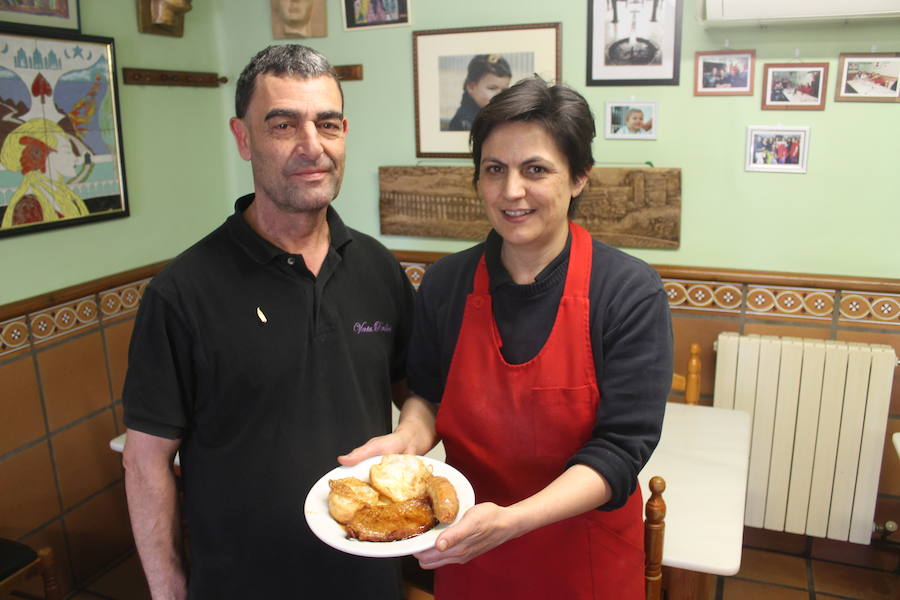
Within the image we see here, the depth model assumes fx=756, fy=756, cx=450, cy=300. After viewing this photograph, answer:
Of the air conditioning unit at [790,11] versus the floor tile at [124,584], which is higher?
the air conditioning unit at [790,11]

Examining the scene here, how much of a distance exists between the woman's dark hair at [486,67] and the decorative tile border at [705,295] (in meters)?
1.03

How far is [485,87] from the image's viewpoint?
9.79 ft

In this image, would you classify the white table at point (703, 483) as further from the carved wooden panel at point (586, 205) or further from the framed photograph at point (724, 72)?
the framed photograph at point (724, 72)

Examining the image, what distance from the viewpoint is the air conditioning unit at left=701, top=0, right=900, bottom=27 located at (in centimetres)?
235

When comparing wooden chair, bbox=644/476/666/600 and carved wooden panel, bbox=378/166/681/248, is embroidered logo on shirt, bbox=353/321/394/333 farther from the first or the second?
carved wooden panel, bbox=378/166/681/248

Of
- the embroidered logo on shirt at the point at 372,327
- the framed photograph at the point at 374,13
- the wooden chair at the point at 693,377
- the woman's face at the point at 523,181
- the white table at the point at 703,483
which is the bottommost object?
the white table at the point at 703,483

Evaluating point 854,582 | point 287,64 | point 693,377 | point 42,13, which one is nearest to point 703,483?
point 693,377

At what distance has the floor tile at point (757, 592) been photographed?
276cm

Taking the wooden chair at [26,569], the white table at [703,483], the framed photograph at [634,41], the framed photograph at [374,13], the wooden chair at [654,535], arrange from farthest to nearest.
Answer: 1. the framed photograph at [374,13]
2. the framed photograph at [634,41]
3. the wooden chair at [26,569]
4. the white table at [703,483]
5. the wooden chair at [654,535]

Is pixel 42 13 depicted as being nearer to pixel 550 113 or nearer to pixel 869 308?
pixel 550 113

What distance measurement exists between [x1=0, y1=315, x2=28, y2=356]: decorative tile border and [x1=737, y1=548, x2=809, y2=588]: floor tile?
2.72 m

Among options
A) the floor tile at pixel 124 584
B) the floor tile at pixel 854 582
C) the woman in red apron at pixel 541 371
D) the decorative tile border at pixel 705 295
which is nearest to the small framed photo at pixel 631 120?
the decorative tile border at pixel 705 295

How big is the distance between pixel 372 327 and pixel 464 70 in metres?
1.73

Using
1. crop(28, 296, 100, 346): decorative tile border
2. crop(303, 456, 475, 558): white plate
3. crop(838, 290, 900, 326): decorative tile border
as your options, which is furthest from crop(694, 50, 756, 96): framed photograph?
crop(28, 296, 100, 346): decorative tile border
